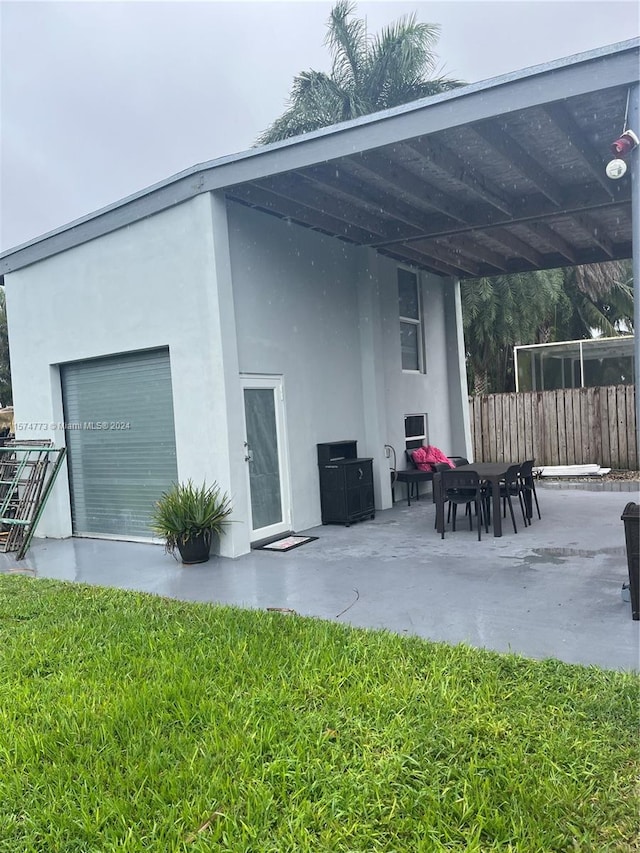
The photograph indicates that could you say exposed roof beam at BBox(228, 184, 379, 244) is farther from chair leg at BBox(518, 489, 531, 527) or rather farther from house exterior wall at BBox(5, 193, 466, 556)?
chair leg at BBox(518, 489, 531, 527)

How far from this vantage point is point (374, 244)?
9.47 metres

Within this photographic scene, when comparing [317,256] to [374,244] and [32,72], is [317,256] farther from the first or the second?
[32,72]

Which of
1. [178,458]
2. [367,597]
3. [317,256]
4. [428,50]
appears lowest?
[367,597]

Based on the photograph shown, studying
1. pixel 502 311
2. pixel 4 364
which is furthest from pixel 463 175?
pixel 4 364

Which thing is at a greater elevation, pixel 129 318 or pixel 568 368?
pixel 129 318

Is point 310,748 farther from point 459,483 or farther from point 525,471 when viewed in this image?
point 525,471

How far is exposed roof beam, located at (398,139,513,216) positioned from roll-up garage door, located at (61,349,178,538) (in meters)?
3.56

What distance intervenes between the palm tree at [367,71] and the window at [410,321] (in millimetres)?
7138

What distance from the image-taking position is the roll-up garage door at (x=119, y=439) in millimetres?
7621

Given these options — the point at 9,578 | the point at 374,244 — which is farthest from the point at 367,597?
the point at 374,244

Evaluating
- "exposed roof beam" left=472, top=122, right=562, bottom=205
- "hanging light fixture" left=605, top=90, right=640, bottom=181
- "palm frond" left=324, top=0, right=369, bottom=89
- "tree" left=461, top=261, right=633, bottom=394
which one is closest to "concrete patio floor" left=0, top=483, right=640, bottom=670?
"hanging light fixture" left=605, top=90, right=640, bottom=181

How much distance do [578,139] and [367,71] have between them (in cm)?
1206

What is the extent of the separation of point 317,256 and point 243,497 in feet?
12.1

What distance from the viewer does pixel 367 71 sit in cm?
1634
